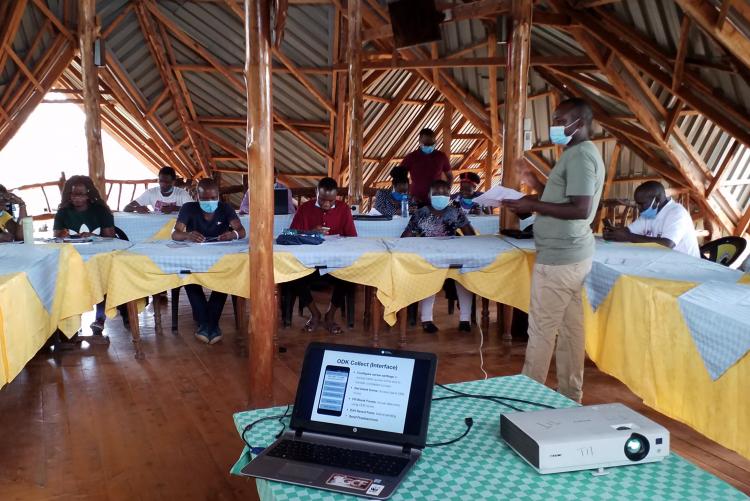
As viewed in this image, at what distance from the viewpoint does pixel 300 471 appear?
4.18ft

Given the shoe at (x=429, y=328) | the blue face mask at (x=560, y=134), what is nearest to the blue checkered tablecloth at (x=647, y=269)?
the blue face mask at (x=560, y=134)

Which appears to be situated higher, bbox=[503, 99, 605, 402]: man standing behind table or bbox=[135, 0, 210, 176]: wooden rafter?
bbox=[135, 0, 210, 176]: wooden rafter

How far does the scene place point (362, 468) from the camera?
1.28 metres

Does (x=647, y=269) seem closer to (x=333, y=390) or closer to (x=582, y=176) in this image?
(x=582, y=176)

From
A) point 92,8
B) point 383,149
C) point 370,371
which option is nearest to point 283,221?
point 92,8

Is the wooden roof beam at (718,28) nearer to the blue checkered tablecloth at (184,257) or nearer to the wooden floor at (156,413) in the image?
the wooden floor at (156,413)

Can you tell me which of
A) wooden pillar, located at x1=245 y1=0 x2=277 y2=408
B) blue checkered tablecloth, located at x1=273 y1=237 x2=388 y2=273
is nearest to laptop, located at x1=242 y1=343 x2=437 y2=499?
wooden pillar, located at x1=245 y1=0 x2=277 y2=408

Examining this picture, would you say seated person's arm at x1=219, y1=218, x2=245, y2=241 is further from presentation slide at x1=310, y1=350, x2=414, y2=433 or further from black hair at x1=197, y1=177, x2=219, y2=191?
presentation slide at x1=310, y1=350, x2=414, y2=433

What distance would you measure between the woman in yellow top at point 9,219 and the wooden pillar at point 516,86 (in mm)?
3467

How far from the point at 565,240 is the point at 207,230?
102 inches

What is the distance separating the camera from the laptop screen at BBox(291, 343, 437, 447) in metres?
1.41

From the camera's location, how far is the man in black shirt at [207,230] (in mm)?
4367

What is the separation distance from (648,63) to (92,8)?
5794 millimetres

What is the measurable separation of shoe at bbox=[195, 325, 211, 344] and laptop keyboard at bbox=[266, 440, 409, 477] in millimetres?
3107
